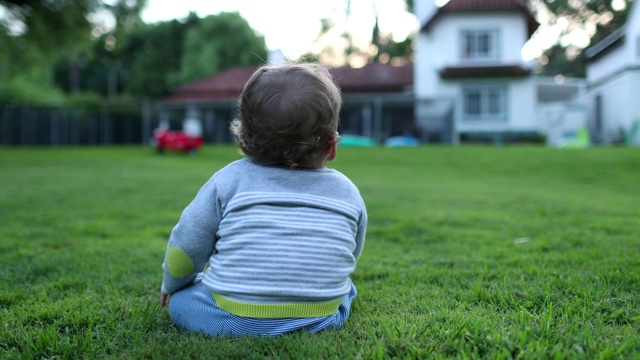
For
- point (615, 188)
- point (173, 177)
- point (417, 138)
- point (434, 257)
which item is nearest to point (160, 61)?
point (417, 138)

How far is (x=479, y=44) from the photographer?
2144 cm

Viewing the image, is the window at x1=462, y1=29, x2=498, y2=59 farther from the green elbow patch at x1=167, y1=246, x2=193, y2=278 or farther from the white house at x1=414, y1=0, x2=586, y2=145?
the green elbow patch at x1=167, y1=246, x2=193, y2=278

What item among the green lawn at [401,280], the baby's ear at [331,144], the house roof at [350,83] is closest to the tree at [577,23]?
the house roof at [350,83]

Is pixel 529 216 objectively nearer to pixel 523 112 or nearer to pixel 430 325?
pixel 430 325

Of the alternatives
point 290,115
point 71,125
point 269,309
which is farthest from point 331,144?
point 71,125

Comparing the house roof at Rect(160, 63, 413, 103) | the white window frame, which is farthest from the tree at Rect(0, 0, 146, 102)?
the white window frame

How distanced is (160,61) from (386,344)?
37737 millimetres

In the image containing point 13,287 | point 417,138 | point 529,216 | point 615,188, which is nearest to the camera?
point 13,287

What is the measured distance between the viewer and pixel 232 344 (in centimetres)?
168

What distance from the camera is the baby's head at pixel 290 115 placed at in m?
1.75

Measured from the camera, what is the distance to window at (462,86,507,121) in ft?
70.5

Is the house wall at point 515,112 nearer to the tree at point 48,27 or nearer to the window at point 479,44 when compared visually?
the window at point 479,44

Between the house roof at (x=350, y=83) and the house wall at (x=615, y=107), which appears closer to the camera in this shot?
the house wall at (x=615, y=107)

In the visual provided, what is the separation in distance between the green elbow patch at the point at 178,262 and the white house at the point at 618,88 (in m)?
19.4
